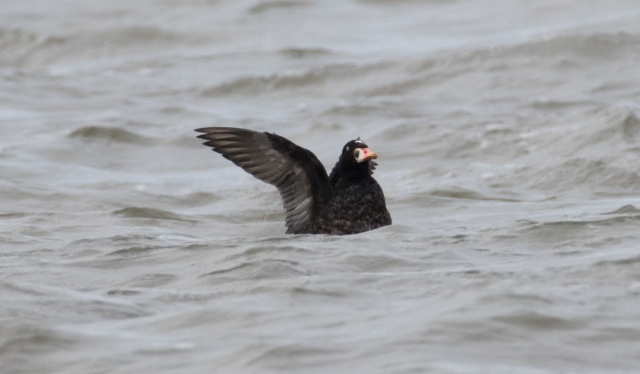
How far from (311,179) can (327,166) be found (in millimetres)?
3982

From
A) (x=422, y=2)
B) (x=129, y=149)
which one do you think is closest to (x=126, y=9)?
(x=422, y=2)

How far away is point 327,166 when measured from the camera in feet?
39.5

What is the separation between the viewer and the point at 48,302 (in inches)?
228

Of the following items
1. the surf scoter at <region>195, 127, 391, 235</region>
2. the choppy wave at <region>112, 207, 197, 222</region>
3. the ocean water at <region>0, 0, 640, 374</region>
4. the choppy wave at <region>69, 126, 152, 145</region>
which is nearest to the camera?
the ocean water at <region>0, 0, 640, 374</region>

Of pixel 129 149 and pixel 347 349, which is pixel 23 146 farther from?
pixel 347 349

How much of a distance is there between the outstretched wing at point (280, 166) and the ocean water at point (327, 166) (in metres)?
0.56

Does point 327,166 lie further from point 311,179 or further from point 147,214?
point 311,179

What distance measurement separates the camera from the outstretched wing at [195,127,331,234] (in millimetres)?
7980

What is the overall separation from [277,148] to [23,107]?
842 cm

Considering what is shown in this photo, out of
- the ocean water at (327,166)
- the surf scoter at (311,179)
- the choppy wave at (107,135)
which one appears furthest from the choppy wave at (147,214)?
the choppy wave at (107,135)

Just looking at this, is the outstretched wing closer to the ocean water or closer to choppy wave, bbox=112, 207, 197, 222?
the ocean water

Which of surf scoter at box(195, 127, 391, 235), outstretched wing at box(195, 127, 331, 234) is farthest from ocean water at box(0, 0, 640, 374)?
outstretched wing at box(195, 127, 331, 234)

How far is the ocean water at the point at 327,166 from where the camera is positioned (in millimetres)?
5000

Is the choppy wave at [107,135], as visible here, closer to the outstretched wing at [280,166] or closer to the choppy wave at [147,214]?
the choppy wave at [147,214]
